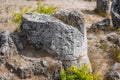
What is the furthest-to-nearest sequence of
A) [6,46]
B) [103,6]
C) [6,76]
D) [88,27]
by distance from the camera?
[103,6] < [88,27] < [6,46] < [6,76]

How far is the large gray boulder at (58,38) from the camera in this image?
12.4 metres

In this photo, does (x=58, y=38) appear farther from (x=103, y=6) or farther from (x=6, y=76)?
(x=103, y=6)

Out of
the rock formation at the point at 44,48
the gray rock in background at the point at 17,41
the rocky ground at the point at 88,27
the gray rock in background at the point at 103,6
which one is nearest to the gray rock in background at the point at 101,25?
the rocky ground at the point at 88,27

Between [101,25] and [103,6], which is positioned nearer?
[101,25]

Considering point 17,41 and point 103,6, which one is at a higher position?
point 17,41

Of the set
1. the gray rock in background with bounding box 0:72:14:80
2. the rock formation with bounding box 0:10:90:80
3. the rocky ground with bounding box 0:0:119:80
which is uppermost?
the rock formation with bounding box 0:10:90:80

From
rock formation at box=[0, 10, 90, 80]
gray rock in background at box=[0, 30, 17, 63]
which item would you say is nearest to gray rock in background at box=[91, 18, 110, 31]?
rock formation at box=[0, 10, 90, 80]

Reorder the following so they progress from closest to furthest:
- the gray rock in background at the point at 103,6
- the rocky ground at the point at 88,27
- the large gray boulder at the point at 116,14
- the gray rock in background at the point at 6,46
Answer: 1. the gray rock in background at the point at 6,46
2. the rocky ground at the point at 88,27
3. the large gray boulder at the point at 116,14
4. the gray rock in background at the point at 103,6

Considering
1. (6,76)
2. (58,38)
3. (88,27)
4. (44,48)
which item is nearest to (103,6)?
(88,27)

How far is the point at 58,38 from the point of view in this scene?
1242cm

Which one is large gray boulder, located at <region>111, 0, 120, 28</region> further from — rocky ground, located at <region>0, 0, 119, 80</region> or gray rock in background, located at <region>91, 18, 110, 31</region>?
rocky ground, located at <region>0, 0, 119, 80</region>

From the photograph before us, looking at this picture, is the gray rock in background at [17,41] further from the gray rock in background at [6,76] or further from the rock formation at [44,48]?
the gray rock in background at [6,76]

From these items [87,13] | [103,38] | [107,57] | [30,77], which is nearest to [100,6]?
[87,13]

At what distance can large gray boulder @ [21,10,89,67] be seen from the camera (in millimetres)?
12422
